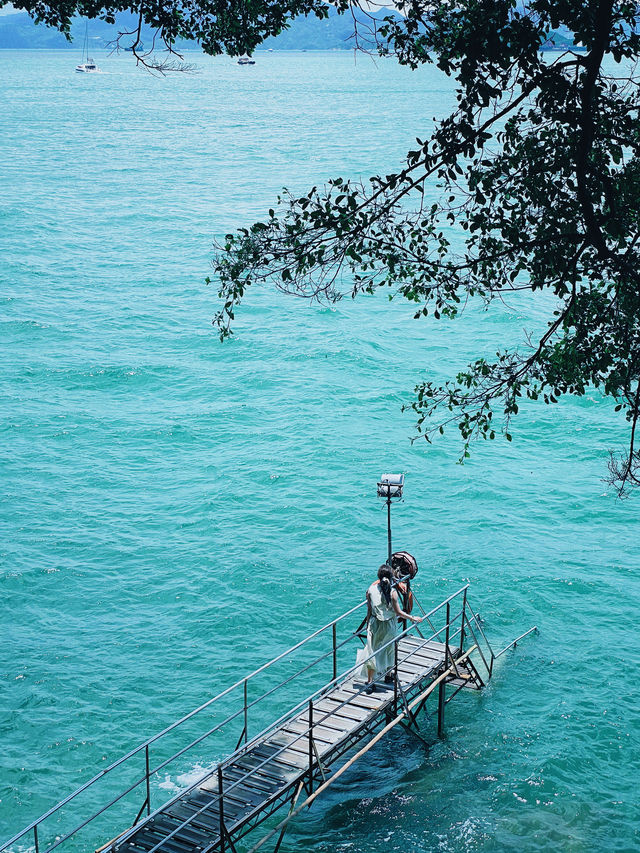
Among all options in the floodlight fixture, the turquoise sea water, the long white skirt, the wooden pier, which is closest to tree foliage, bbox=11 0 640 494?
the floodlight fixture

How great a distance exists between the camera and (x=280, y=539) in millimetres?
27875

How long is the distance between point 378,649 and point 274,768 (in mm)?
2733

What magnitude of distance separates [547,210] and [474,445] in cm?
2412

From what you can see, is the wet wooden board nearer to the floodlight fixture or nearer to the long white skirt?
the long white skirt

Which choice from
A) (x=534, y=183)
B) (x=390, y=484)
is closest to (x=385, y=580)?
(x=390, y=484)

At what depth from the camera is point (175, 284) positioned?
55.6 metres

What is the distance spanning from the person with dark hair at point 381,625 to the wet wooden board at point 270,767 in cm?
30

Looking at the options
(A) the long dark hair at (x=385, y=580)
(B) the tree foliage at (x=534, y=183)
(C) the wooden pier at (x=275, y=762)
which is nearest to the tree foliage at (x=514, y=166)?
(B) the tree foliage at (x=534, y=183)

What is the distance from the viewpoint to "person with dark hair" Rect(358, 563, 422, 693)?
1634 centimetres

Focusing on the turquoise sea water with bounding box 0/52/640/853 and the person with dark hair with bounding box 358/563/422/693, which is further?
the turquoise sea water with bounding box 0/52/640/853

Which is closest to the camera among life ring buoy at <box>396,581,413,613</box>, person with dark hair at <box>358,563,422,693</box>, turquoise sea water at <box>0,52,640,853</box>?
person with dark hair at <box>358,563,422,693</box>

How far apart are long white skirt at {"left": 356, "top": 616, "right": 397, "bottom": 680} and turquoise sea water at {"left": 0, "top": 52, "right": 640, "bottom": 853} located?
202cm

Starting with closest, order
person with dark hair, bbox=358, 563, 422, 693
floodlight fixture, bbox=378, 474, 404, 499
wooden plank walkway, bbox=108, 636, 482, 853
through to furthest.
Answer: wooden plank walkway, bbox=108, 636, 482, 853, person with dark hair, bbox=358, 563, 422, 693, floodlight fixture, bbox=378, 474, 404, 499

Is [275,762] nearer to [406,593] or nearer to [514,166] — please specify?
[406,593]
